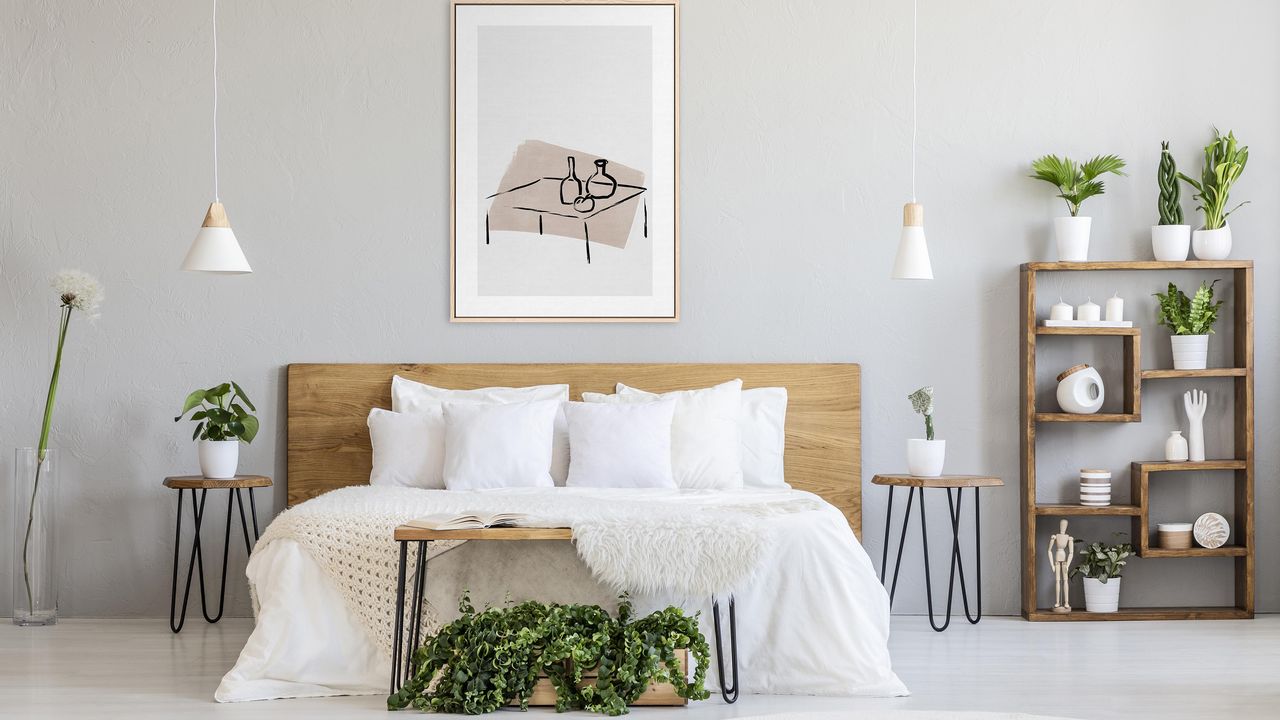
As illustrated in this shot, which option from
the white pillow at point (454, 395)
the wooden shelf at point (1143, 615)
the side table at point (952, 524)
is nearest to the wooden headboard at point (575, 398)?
the white pillow at point (454, 395)

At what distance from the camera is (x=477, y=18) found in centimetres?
448

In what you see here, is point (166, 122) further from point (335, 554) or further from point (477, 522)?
point (477, 522)

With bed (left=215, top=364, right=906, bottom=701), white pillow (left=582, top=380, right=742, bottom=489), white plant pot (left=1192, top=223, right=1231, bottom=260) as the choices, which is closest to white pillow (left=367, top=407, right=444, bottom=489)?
white pillow (left=582, top=380, right=742, bottom=489)

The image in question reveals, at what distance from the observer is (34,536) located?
13.9ft

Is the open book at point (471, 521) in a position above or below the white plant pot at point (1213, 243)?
below

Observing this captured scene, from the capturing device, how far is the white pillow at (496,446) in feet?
13.2

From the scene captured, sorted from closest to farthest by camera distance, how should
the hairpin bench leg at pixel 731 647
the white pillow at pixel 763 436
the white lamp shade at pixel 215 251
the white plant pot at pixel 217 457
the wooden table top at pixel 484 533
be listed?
the wooden table top at pixel 484 533
the hairpin bench leg at pixel 731 647
the white lamp shade at pixel 215 251
the white plant pot at pixel 217 457
the white pillow at pixel 763 436

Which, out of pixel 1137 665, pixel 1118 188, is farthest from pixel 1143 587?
pixel 1118 188

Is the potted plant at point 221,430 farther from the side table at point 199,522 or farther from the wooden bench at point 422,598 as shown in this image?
the wooden bench at point 422,598

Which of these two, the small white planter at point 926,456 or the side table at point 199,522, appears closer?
the side table at point 199,522

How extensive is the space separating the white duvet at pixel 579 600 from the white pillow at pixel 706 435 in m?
0.97

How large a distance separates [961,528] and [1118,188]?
4.93 ft

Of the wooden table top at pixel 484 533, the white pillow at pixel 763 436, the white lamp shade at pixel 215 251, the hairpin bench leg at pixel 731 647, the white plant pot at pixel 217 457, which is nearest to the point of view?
the wooden table top at pixel 484 533

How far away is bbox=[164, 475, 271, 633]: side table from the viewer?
4.10m
